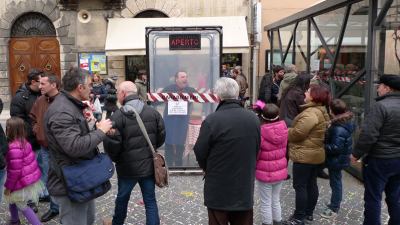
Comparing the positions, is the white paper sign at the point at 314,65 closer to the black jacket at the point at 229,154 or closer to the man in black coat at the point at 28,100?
the man in black coat at the point at 28,100

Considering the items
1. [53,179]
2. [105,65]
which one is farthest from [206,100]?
[105,65]

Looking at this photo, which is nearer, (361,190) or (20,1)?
(361,190)

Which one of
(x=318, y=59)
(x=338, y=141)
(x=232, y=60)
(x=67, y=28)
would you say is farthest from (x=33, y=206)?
(x=232, y=60)

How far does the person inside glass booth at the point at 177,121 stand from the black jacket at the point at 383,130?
304cm

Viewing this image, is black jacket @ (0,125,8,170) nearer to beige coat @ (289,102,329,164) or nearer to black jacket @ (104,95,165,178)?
black jacket @ (104,95,165,178)

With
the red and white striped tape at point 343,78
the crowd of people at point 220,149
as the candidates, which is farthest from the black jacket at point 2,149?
the red and white striped tape at point 343,78

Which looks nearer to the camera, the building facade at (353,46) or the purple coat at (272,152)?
the purple coat at (272,152)

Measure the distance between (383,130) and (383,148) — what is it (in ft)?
0.55

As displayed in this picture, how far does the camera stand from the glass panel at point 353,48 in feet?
21.0

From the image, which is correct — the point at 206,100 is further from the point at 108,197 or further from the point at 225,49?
the point at 225,49

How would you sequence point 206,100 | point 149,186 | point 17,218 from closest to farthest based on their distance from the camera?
point 149,186 → point 17,218 → point 206,100

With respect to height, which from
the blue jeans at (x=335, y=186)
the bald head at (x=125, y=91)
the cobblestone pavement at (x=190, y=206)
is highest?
the bald head at (x=125, y=91)

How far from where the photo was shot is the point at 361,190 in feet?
19.6

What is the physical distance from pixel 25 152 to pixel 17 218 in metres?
0.81
